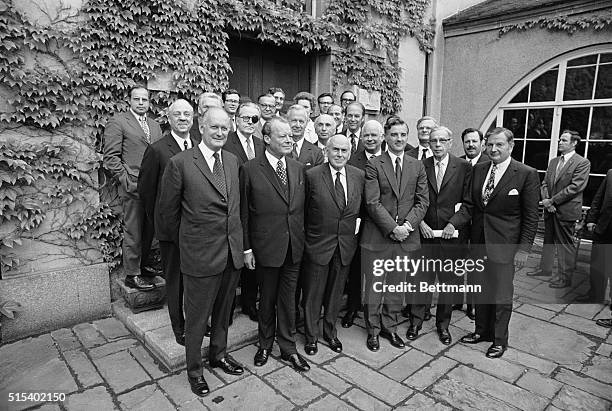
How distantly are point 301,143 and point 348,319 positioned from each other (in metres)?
1.86

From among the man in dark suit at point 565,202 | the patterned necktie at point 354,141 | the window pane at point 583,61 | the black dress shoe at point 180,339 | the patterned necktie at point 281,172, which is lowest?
the black dress shoe at point 180,339

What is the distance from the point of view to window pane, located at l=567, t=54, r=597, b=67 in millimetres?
6496

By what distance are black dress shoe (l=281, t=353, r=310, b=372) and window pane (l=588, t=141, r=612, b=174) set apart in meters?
6.27

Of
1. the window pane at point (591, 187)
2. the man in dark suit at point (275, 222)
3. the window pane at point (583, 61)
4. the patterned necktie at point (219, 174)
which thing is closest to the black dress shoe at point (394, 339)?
the man in dark suit at point (275, 222)

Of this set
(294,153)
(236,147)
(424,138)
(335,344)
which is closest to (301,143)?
(294,153)

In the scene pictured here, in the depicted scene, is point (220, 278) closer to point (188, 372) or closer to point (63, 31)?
point (188, 372)

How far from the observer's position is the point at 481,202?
11.6 ft

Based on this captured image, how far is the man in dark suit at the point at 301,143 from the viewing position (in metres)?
3.79

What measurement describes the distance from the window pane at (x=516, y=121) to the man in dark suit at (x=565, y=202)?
2104mm

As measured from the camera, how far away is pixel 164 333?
3594 millimetres

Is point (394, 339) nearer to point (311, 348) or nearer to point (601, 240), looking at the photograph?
point (311, 348)

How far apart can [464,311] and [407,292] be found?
1.11 metres

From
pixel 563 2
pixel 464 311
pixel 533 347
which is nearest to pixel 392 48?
pixel 563 2

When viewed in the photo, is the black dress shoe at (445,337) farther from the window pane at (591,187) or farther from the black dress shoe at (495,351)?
the window pane at (591,187)
